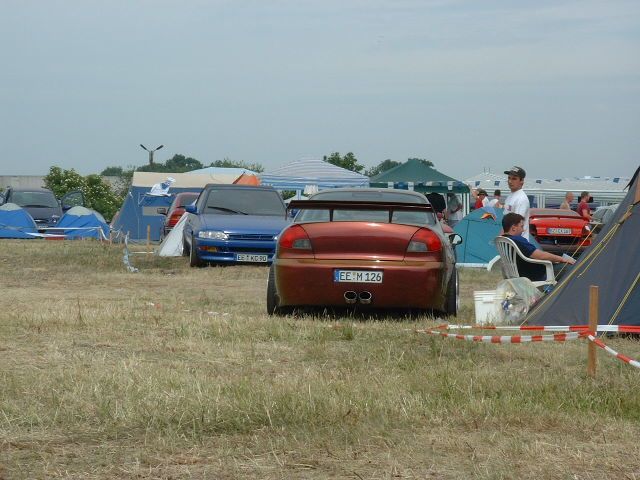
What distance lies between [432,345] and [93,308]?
163 inches

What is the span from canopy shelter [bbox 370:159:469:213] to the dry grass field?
85.4 ft

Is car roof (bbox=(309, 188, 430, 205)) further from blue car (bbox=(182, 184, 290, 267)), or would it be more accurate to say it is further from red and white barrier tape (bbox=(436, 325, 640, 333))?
blue car (bbox=(182, 184, 290, 267))

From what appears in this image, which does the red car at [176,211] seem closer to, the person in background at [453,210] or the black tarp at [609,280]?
the person in background at [453,210]

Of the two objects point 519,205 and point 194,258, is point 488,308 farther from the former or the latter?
point 194,258

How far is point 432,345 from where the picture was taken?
879 cm

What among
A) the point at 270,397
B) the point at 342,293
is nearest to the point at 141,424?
the point at 270,397

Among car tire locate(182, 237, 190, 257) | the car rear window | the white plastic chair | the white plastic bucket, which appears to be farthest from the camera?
the car rear window

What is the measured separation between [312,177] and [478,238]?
Result: 14937 millimetres

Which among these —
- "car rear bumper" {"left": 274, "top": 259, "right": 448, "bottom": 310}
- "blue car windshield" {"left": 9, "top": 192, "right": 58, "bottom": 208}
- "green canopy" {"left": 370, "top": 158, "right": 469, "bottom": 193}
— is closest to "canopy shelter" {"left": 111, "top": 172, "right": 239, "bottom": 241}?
"blue car windshield" {"left": 9, "top": 192, "right": 58, "bottom": 208}

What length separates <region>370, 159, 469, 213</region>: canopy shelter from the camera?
36656 mm

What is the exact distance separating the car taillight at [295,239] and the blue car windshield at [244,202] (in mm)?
10400

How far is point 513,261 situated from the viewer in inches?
478

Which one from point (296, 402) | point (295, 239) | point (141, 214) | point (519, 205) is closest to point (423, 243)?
point (295, 239)

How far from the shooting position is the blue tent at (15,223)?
36.6m
